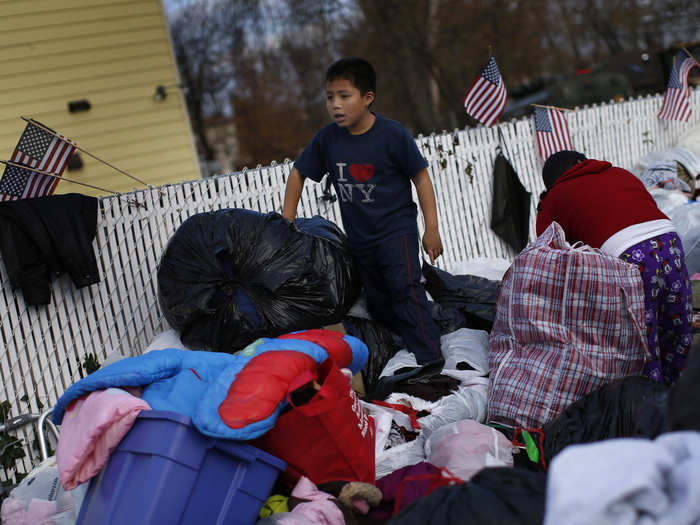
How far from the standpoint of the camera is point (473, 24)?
66.7 feet

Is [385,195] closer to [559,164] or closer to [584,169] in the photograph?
Result: [559,164]

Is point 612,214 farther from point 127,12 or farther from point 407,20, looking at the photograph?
point 407,20

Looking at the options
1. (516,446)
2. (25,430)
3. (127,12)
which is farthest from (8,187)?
(127,12)

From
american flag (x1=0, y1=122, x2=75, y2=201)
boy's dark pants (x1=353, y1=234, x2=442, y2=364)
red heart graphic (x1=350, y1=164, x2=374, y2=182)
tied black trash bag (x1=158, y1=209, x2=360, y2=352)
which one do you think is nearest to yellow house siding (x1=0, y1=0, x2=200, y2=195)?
american flag (x1=0, y1=122, x2=75, y2=201)

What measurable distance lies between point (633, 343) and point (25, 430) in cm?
373

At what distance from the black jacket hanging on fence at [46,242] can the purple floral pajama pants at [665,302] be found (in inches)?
131

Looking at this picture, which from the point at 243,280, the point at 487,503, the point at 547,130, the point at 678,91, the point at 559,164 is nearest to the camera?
the point at 487,503

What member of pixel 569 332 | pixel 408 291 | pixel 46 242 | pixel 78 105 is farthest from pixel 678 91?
pixel 46 242

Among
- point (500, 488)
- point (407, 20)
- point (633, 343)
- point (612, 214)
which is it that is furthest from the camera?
point (407, 20)

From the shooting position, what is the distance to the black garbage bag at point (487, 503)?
1.98 meters

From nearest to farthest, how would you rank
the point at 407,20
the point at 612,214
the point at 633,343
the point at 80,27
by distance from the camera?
the point at 633,343 → the point at 612,214 → the point at 80,27 → the point at 407,20

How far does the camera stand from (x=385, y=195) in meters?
4.38

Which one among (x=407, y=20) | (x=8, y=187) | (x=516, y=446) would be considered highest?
(x=407, y=20)

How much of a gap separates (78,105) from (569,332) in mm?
6946
